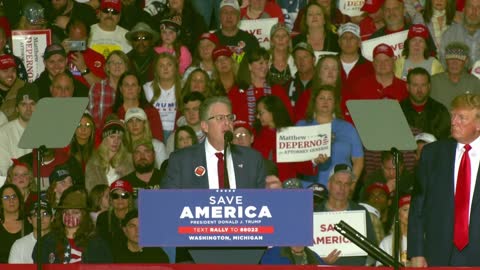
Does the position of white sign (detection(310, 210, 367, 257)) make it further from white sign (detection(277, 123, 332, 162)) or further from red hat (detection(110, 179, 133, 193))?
red hat (detection(110, 179, 133, 193))

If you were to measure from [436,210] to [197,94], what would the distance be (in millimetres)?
5047

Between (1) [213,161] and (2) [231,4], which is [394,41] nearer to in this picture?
(2) [231,4]

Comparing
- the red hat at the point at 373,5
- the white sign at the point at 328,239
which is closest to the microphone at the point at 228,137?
the white sign at the point at 328,239

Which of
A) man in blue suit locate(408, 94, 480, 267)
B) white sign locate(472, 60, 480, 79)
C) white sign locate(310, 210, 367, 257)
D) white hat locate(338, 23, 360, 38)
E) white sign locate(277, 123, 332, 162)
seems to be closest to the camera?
man in blue suit locate(408, 94, 480, 267)

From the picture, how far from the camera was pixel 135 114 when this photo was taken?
45.9 ft

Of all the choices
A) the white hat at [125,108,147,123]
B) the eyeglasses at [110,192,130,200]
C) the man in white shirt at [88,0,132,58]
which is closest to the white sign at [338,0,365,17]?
the man in white shirt at [88,0,132,58]

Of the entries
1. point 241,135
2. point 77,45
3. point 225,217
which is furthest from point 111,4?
Answer: point 225,217

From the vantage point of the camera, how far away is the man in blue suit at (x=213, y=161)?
975 cm

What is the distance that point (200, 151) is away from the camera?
32.5ft

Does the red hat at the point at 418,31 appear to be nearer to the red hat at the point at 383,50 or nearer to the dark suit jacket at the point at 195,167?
the red hat at the point at 383,50

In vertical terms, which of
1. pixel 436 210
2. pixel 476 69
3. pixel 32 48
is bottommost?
pixel 436 210

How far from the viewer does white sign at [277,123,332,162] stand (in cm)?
1305

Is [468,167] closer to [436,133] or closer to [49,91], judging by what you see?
[436,133]

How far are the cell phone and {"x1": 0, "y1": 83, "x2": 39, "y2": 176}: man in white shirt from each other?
119 centimetres
